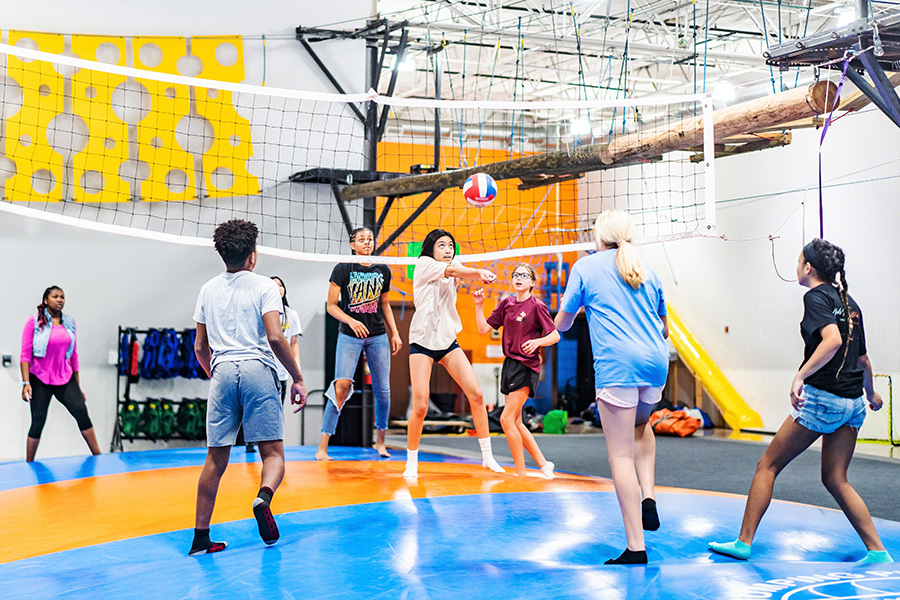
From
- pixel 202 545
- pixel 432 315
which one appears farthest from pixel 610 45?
pixel 202 545

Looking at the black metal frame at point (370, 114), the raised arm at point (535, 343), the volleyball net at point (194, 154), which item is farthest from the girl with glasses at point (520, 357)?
the black metal frame at point (370, 114)

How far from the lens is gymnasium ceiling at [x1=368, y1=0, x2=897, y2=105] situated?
13.5m

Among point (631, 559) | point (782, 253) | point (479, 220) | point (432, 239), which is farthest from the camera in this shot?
point (479, 220)

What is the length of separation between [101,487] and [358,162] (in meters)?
5.10

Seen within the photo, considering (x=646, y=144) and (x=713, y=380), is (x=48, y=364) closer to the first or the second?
(x=646, y=144)

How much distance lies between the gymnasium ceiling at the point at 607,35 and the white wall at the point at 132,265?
3356 millimetres

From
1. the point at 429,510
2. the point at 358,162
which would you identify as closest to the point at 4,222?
the point at 358,162

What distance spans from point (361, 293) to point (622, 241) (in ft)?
12.3

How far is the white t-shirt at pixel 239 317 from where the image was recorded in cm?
383

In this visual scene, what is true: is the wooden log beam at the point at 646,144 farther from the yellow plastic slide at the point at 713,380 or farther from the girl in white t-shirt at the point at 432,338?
the yellow plastic slide at the point at 713,380

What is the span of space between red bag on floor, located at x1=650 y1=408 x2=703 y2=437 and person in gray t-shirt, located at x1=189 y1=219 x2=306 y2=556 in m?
9.37

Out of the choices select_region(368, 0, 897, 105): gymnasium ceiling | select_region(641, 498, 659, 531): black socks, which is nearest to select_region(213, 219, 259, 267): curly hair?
select_region(641, 498, 659, 531): black socks

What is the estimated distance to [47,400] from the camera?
7227mm

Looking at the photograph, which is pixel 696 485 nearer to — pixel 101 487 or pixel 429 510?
pixel 429 510
